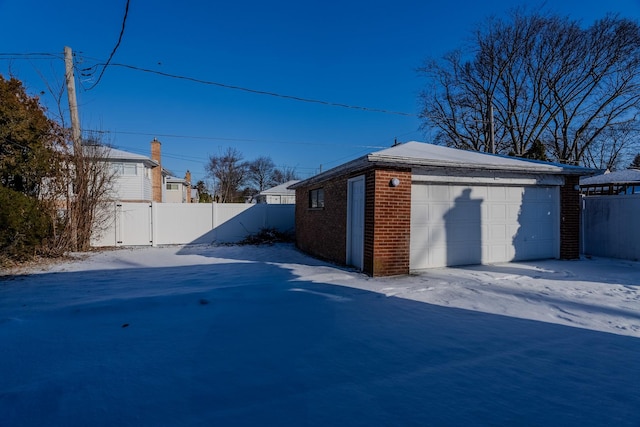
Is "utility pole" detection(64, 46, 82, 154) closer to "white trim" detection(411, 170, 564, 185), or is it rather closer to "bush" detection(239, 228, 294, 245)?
"bush" detection(239, 228, 294, 245)

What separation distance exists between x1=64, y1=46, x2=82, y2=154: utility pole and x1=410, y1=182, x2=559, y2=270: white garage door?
10.9 meters

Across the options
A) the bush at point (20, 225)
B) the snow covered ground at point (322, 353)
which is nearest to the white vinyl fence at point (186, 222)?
the bush at point (20, 225)

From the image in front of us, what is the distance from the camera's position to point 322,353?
10.5ft

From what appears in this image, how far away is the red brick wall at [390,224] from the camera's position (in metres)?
6.59

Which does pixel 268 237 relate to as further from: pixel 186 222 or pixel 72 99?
pixel 72 99

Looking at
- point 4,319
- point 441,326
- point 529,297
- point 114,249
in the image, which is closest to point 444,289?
point 529,297

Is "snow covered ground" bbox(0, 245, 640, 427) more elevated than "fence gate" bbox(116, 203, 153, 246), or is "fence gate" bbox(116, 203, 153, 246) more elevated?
"fence gate" bbox(116, 203, 153, 246)

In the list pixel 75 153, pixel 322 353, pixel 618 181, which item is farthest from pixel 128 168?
pixel 618 181

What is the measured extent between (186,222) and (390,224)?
9.53 metres

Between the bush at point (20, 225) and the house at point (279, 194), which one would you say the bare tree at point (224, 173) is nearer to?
the house at point (279, 194)

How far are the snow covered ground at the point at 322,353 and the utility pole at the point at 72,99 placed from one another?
21.4 ft

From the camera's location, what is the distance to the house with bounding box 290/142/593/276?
671 cm

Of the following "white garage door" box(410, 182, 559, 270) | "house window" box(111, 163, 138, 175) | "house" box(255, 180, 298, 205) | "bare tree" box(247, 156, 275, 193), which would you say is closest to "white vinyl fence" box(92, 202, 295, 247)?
"house window" box(111, 163, 138, 175)

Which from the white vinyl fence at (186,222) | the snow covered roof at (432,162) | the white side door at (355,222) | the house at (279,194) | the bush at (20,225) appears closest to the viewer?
the snow covered roof at (432,162)
